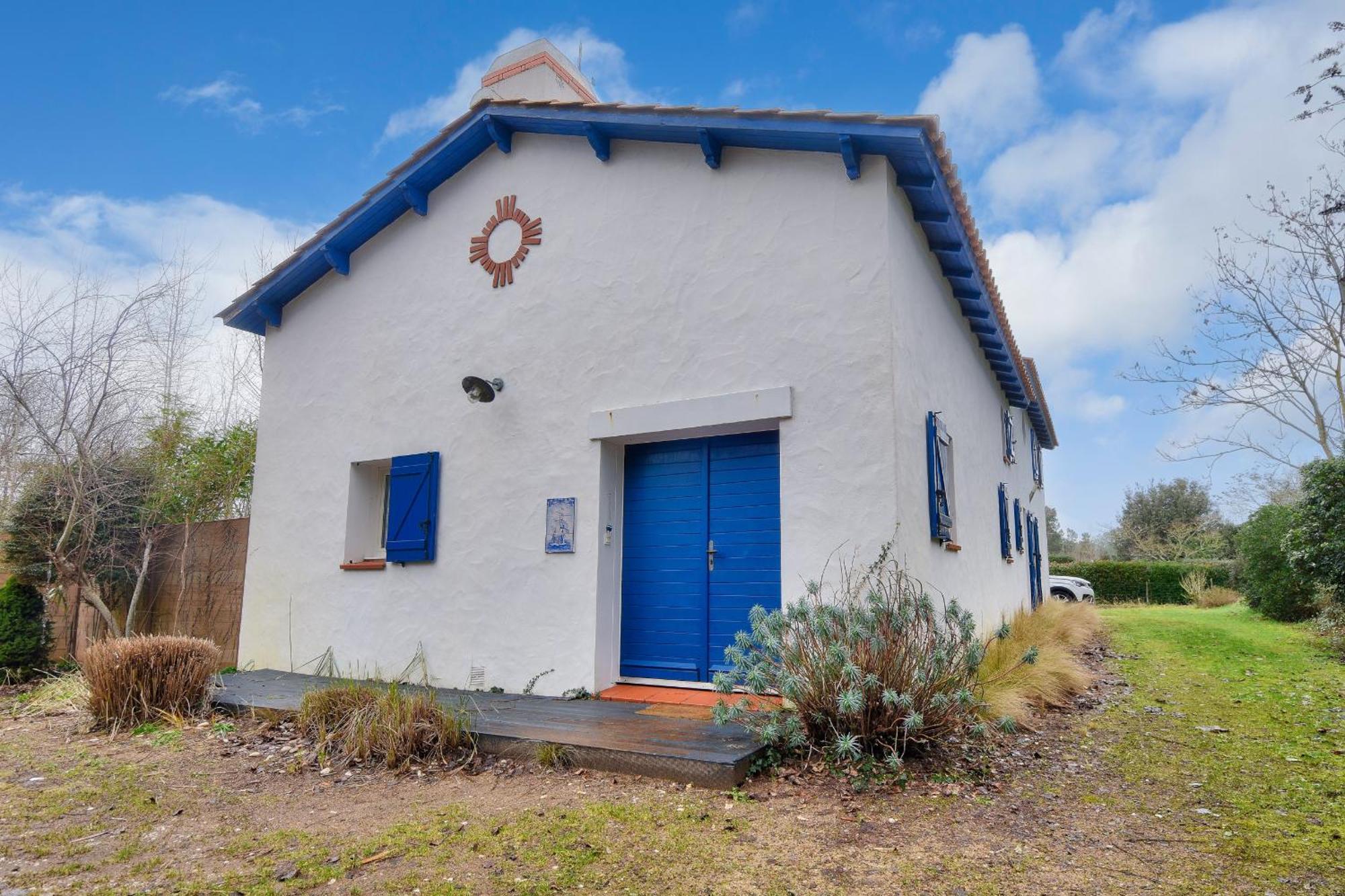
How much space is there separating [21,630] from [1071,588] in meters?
22.7

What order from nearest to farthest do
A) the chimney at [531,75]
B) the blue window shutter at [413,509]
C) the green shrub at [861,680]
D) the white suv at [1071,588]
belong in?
the green shrub at [861,680] → the blue window shutter at [413,509] → the chimney at [531,75] → the white suv at [1071,588]

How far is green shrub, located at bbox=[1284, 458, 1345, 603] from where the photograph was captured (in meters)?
10.4

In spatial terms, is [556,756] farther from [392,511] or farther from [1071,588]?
[1071,588]

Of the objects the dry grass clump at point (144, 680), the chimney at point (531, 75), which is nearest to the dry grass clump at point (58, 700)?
the dry grass clump at point (144, 680)

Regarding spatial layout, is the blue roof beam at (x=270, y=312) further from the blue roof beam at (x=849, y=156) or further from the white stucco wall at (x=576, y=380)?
the blue roof beam at (x=849, y=156)

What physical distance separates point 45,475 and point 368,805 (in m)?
8.62

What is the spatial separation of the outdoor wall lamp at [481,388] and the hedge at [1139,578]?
2123 centimetres

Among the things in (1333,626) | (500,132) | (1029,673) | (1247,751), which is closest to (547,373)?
(500,132)

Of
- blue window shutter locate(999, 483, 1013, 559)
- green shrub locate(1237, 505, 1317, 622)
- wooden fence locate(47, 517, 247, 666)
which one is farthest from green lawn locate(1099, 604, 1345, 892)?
wooden fence locate(47, 517, 247, 666)

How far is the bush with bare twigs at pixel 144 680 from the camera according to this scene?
618cm

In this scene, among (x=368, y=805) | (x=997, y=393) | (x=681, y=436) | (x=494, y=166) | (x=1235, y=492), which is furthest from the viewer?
(x=1235, y=492)

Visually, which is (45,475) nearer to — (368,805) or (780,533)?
(368,805)

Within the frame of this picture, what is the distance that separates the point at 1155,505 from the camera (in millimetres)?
32125

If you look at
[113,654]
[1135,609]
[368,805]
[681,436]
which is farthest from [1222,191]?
[113,654]
